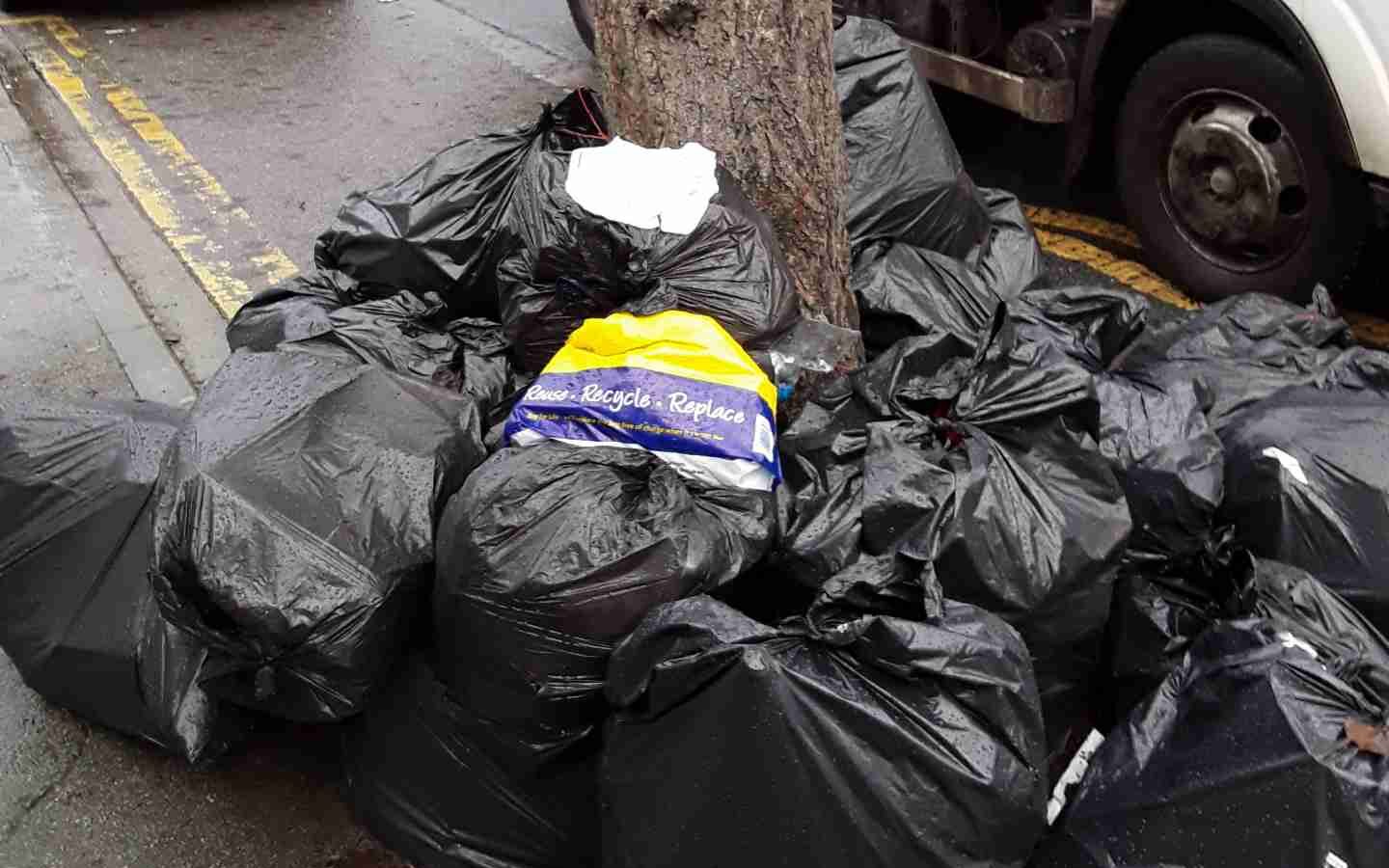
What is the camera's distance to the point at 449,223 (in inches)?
119

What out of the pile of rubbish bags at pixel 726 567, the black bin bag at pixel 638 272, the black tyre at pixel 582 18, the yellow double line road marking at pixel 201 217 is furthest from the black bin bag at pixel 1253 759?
the black tyre at pixel 582 18

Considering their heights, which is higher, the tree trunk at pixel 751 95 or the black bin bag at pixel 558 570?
the tree trunk at pixel 751 95

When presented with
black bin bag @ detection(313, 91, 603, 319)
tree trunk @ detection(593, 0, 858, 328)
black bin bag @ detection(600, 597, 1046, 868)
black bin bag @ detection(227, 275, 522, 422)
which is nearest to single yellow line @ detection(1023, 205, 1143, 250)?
tree trunk @ detection(593, 0, 858, 328)

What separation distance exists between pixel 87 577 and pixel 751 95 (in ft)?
5.56

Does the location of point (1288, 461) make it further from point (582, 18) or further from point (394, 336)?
point (582, 18)

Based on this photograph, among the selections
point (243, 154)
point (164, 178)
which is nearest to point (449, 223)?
point (164, 178)

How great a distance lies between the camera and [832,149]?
8.96 feet

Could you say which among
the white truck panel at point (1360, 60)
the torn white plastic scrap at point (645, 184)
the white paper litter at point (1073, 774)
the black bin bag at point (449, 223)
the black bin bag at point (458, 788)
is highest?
the white truck panel at point (1360, 60)

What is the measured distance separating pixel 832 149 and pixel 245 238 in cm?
297

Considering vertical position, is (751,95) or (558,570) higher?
(751,95)

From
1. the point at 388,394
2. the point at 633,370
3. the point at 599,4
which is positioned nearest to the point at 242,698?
the point at 388,394

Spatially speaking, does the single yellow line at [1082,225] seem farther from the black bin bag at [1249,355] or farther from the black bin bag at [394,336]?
the black bin bag at [394,336]

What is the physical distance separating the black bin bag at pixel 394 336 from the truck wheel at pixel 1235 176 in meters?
2.27

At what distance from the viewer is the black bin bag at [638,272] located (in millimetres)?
2361
